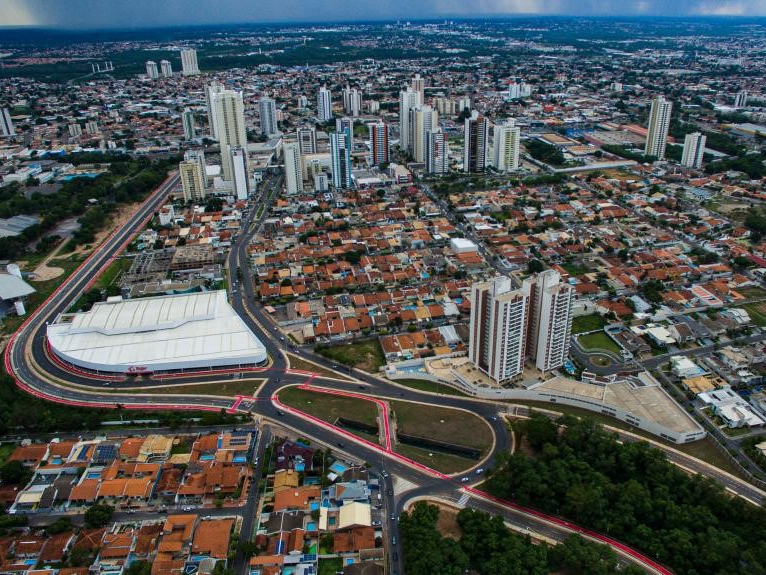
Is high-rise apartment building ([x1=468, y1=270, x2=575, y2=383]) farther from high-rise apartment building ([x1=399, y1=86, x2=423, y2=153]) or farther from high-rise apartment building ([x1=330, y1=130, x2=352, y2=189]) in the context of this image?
high-rise apartment building ([x1=399, y1=86, x2=423, y2=153])

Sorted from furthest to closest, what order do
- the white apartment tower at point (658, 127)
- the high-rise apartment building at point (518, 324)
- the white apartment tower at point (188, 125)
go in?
the white apartment tower at point (188, 125)
the white apartment tower at point (658, 127)
the high-rise apartment building at point (518, 324)

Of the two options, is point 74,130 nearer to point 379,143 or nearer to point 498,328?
point 379,143

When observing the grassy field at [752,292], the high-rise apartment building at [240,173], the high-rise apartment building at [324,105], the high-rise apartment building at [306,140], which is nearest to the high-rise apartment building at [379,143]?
the high-rise apartment building at [306,140]

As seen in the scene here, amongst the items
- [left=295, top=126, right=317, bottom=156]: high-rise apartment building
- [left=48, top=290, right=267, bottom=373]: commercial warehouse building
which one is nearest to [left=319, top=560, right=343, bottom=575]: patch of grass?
[left=48, top=290, right=267, bottom=373]: commercial warehouse building

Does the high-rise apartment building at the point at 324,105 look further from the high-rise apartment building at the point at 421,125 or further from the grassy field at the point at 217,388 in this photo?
the grassy field at the point at 217,388

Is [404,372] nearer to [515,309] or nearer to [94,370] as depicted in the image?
[515,309]

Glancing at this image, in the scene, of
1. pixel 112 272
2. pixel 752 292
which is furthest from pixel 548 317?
pixel 112 272
